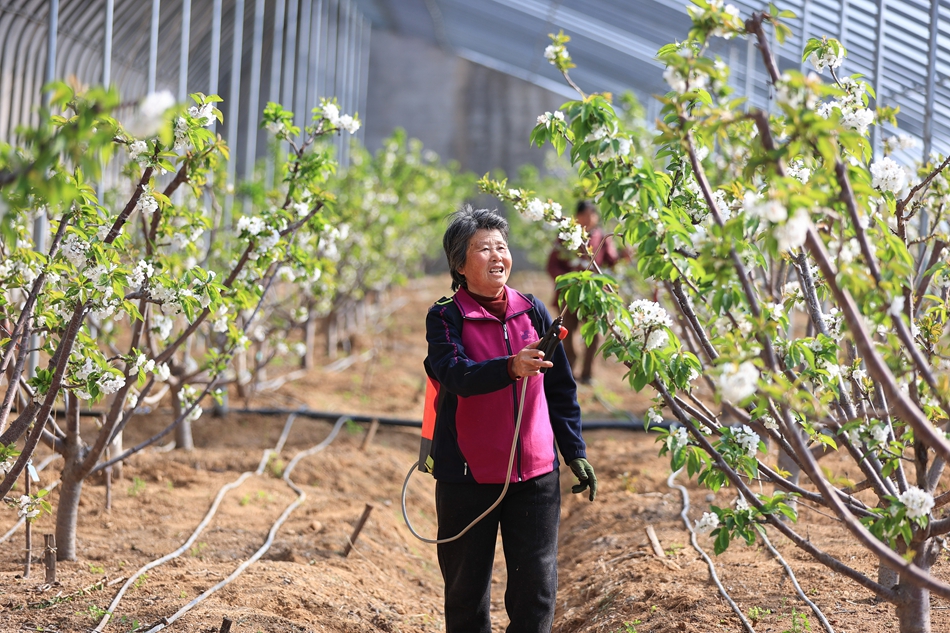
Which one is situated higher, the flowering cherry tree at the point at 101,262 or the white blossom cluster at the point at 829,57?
the white blossom cluster at the point at 829,57

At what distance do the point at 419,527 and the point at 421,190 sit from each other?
628 cm

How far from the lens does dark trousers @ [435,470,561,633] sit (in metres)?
2.51

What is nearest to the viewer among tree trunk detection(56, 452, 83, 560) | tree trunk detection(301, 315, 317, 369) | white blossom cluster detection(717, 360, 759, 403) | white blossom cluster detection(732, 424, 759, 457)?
white blossom cluster detection(717, 360, 759, 403)

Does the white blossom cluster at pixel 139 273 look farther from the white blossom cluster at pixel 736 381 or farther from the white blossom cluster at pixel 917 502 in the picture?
the white blossom cluster at pixel 917 502

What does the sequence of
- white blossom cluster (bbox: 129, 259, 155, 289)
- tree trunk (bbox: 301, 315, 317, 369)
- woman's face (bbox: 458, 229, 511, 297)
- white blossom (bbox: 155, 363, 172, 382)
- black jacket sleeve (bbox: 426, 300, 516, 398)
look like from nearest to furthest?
black jacket sleeve (bbox: 426, 300, 516, 398), woman's face (bbox: 458, 229, 511, 297), white blossom cluster (bbox: 129, 259, 155, 289), white blossom (bbox: 155, 363, 172, 382), tree trunk (bbox: 301, 315, 317, 369)

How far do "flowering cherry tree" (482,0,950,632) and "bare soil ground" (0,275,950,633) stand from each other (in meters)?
0.85

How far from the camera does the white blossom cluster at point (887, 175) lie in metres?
2.23

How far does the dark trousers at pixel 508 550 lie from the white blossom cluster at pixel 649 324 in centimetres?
68

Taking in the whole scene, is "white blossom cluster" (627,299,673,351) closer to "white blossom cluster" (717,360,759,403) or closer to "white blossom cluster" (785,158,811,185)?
"white blossom cluster" (717,360,759,403)

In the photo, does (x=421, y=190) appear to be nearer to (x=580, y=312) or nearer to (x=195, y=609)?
(x=195, y=609)

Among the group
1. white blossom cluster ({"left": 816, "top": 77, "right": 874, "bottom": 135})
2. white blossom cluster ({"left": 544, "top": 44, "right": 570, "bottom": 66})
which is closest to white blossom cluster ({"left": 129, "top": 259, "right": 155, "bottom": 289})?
white blossom cluster ({"left": 544, "top": 44, "right": 570, "bottom": 66})

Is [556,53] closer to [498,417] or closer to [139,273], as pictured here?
[498,417]

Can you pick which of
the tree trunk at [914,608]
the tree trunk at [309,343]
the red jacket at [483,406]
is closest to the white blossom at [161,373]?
the red jacket at [483,406]

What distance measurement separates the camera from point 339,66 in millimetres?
14320
